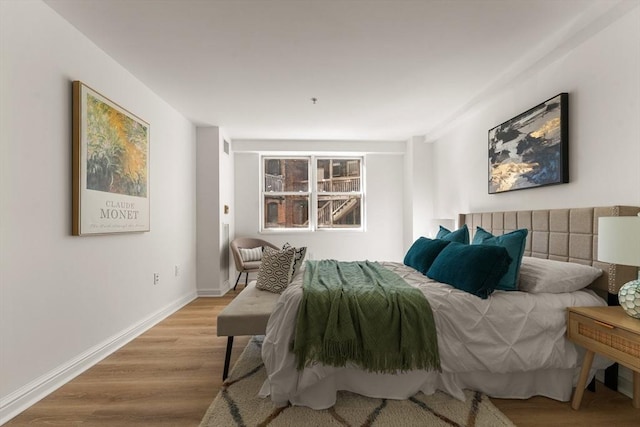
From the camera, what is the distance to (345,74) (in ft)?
9.68

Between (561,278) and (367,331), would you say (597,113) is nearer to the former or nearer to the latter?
(561,278)

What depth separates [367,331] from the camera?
1901mm

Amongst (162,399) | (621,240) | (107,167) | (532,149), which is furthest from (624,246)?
(107,167)

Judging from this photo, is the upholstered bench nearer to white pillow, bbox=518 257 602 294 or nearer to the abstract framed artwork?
white pillow, bbox=518 257 602 294

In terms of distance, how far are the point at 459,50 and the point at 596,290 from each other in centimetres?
202

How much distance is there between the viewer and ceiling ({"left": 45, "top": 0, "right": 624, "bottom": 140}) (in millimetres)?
2057

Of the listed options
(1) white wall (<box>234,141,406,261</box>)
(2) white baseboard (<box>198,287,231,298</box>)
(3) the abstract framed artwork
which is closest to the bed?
(3) the abstract framed artwork

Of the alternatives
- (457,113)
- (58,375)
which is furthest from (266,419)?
(457,113)

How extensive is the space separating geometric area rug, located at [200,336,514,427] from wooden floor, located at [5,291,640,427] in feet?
0.41

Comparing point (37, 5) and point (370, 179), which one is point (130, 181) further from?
point (370, 179)

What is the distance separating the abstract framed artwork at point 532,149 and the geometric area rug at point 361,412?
5.90 ft

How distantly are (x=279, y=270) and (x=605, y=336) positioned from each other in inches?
86.1

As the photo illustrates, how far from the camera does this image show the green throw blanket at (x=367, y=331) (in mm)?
1868

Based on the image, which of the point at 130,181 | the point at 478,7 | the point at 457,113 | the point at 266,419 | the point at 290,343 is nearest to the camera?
the point at 266,419
